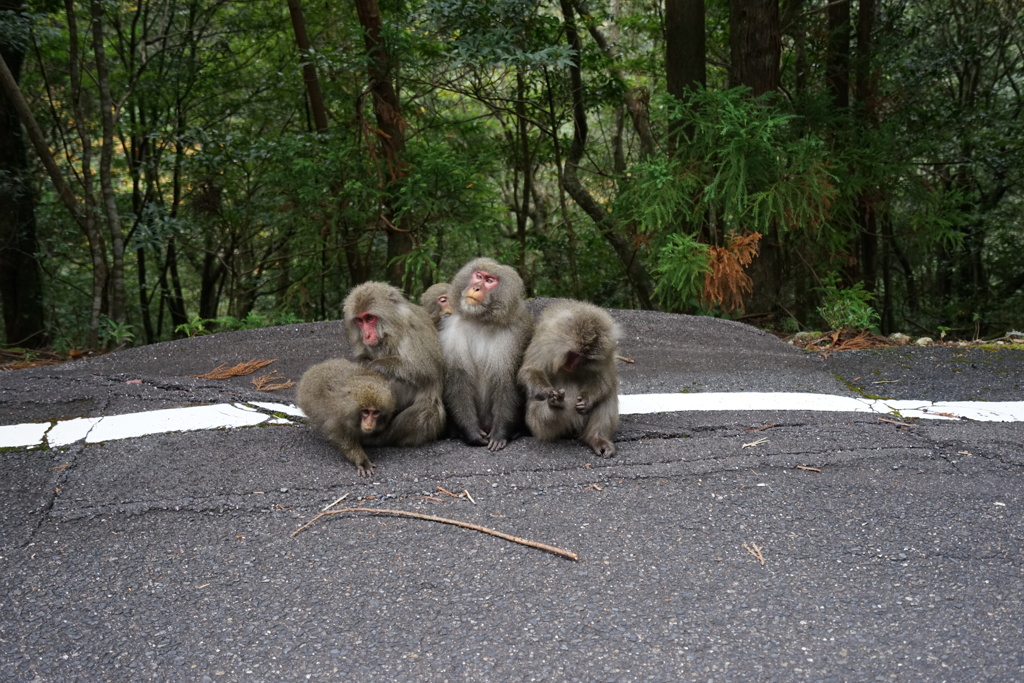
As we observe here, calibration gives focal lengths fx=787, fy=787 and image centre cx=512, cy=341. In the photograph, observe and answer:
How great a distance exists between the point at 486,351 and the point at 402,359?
0.44m

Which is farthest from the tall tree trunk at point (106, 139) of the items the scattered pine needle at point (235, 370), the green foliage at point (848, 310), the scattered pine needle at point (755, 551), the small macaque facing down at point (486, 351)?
the green foliage at point (848, 310)

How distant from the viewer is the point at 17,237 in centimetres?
944

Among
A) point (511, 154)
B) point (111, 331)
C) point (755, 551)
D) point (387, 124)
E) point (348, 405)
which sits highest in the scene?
point (511, 154)

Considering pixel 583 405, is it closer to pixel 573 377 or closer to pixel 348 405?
pixel 573 377

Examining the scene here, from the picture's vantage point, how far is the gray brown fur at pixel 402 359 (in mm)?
3990

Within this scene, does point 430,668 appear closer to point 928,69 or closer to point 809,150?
point 809,150

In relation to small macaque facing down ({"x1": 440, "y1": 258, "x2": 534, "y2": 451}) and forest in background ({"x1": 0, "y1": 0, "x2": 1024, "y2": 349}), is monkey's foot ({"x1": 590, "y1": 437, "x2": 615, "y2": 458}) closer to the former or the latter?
small macaque facing down ({"x1": 440, "y1": 258, "x2": 534, "y2": 451})

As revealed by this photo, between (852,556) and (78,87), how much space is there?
8551 millimetres

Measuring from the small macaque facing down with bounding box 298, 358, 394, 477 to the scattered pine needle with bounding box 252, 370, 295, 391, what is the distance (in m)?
1.52

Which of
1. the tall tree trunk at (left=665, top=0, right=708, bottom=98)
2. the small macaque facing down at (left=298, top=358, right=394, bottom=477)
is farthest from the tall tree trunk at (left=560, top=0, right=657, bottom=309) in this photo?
the small macaque facing down at (left=298, top=358, right=394, bottom=477)

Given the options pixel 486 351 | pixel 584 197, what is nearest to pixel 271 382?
pixel 486 351

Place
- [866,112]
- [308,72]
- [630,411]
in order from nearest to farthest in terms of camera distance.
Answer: [630,411] < [866,112] < [308,72]

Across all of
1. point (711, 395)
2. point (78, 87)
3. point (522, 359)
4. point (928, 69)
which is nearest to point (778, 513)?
point (522, 359)

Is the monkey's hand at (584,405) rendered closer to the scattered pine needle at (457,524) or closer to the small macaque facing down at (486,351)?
the small macaque facing down at (486,351)
